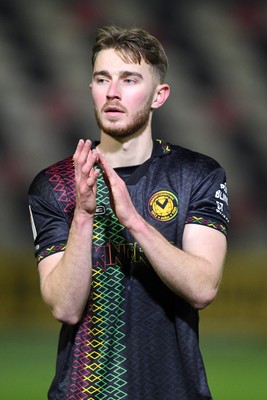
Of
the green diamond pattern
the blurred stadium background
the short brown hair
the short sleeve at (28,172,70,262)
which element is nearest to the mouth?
the short brown hair

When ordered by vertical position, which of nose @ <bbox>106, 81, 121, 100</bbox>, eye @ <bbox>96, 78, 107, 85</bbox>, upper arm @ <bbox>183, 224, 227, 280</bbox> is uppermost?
eye @ <bbox>96, 78, 107, 85</bbox>

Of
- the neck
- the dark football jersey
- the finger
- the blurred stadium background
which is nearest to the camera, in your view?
the finger

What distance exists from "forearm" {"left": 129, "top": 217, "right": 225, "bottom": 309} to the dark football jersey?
9 cm

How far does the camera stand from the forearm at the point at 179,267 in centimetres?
210

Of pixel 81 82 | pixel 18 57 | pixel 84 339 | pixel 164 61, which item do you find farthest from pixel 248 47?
pixel 84 339

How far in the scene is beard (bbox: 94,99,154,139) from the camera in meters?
2.28

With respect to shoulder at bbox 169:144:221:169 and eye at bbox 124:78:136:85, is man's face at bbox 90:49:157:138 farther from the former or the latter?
shoulder at bbox 169:144:221:169

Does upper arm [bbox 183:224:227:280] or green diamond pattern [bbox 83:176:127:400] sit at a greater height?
upper arm [bbox 183:224:227:280]

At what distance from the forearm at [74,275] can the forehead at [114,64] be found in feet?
1.28

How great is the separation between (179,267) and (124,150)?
366mm

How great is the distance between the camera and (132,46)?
231 cm

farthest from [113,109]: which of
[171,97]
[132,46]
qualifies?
[171,97]

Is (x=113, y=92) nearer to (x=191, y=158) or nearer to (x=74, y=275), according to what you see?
(x=191, y=158)

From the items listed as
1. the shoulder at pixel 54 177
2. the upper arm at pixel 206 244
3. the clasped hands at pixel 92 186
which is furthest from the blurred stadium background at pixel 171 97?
the clasped hands at pixel 92 186
